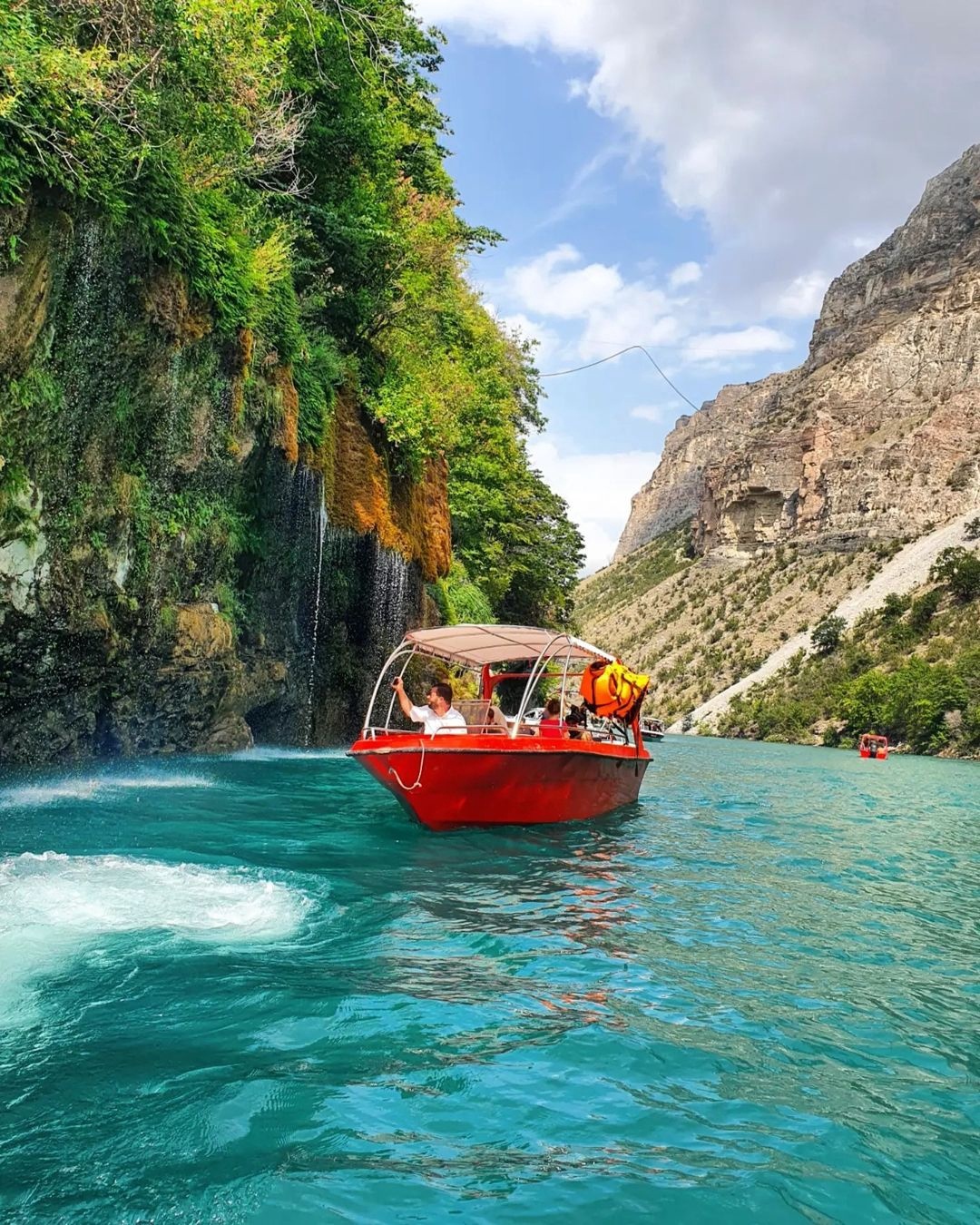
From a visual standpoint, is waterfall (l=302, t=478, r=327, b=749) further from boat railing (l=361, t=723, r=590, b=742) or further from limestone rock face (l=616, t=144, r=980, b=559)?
limestone rock face (l=616, t=144, r=980, b=559)

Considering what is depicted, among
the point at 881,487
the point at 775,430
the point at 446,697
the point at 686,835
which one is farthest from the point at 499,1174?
the point at 775,430

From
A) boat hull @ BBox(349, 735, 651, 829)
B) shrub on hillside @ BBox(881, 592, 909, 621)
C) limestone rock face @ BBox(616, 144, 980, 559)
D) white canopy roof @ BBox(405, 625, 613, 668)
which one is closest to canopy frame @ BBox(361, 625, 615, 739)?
white canopy roof @ BBox(405, 625, 613, 668)

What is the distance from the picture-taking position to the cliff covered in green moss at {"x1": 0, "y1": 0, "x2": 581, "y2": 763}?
10469 mm

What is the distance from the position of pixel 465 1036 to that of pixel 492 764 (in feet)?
20.7

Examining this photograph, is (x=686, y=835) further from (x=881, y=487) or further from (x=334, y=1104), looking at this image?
(x=881, y=487)

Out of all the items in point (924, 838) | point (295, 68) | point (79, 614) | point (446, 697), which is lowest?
point (924, 838)

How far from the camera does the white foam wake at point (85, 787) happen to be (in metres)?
11.2

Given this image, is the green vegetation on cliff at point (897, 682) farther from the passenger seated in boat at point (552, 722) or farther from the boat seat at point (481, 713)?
the boat seat at point (481, 713)

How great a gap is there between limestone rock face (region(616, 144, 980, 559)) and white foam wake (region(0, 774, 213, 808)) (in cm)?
8088

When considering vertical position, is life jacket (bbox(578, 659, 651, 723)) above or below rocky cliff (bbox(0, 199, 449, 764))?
below

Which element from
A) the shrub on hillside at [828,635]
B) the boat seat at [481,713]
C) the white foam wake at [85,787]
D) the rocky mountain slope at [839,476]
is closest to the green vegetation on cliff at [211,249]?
the white foam wake at [85,787]

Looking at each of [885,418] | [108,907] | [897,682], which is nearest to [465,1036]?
[108,907]

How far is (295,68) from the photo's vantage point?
1928cm

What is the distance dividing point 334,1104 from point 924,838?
42.2 ft
